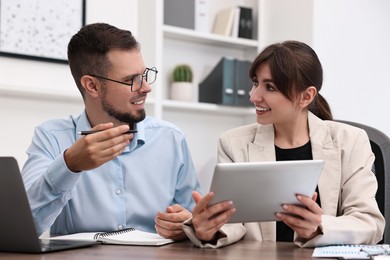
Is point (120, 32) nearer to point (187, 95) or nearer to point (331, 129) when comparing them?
point (331, 129)

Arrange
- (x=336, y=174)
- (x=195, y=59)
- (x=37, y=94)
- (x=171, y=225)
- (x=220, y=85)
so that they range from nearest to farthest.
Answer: (x=171, y=225) < (x=336, y=174) < (x=37, y=94) < (x=220, y=85) < (x=195, y=59)

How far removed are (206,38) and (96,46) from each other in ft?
6.16

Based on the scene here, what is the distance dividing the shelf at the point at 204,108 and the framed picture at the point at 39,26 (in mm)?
684

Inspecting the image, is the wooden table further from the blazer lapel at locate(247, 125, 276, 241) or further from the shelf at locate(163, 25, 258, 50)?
the shelf at locate(163, 25, 258, 50)

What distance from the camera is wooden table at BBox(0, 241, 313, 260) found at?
1.37m

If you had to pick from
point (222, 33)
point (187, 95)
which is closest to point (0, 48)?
point (187, 95)

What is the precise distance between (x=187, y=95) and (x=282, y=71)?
184 cm

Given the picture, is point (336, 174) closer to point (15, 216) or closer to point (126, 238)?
point (126, 238)

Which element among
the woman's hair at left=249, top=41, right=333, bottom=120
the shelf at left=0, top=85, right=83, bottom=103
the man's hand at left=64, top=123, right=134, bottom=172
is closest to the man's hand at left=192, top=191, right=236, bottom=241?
the man's hand at left=64, top=123, right=134, bottom=172

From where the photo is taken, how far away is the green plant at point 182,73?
383cm

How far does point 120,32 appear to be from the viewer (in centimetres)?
208

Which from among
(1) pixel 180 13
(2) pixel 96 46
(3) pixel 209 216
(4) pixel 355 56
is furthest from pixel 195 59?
(3) pixel 209 216

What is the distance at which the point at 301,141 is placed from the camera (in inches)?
82.3

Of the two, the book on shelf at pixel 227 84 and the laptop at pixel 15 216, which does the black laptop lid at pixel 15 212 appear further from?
the book on shelf at pixel 227 84
